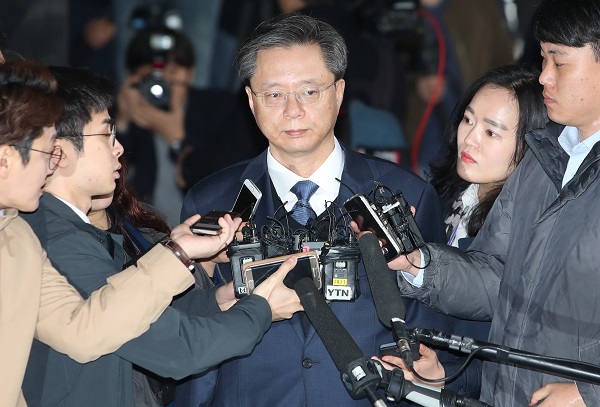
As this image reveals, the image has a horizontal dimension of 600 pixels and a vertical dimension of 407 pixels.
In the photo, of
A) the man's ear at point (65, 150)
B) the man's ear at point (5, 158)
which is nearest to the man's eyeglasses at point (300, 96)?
the man's ear at point (65, 150)

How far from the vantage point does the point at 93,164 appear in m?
2.53

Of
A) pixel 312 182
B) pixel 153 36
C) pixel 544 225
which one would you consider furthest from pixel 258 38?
pixel 153 36

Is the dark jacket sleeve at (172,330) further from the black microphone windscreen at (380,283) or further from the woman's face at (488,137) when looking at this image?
the woman's face at (488,137)

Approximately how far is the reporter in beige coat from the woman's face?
44.9 inches

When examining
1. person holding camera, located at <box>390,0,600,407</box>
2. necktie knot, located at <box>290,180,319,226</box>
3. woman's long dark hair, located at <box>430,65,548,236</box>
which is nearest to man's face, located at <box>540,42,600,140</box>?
person holding camera, located at <box>390,0,600,407</box>

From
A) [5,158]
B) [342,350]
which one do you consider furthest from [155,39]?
[342,350]

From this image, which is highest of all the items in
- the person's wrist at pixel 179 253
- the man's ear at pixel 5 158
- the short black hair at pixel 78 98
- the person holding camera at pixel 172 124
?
the short black hair at pixel 78 98

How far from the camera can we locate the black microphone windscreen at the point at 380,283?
88.7 inches

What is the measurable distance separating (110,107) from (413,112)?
3485mm

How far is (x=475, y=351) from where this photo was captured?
2164 mm

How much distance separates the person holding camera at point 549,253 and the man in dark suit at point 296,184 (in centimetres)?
→ 15

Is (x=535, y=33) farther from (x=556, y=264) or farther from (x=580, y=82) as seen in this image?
(x=556, y=264)

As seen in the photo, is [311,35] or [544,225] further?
[311,35]

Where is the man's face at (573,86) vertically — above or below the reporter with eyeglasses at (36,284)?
above
